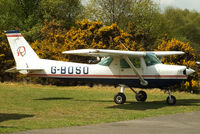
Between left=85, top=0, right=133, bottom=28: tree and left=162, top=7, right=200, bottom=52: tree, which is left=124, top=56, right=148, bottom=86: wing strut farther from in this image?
left=162, top=7, right=200, bottom=52: tree

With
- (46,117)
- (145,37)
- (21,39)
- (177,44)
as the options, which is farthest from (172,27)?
(46,117)

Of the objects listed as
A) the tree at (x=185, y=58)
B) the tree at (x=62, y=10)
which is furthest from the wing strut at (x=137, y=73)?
the tree at (x=62, y=10)

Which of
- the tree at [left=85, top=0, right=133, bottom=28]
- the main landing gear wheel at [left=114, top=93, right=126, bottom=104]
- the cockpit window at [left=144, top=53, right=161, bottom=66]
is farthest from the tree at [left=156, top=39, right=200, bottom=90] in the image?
the tree at [left=85, top=0, right=133, bottom=28]

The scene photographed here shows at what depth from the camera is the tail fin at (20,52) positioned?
19.8 meters

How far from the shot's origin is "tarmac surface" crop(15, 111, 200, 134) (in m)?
9.44

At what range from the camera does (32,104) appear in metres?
16.5

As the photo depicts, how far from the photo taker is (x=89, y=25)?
3372 centimetres

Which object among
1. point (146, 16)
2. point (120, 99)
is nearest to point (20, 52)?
point (120, 99)

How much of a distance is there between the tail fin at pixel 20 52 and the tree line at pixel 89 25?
11.0 metres

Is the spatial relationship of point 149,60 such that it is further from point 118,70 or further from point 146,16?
point 146,16

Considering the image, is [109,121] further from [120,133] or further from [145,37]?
[145,37]

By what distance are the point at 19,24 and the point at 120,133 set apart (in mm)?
46594

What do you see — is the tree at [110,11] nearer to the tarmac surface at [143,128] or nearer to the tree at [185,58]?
the tree at [185,58]

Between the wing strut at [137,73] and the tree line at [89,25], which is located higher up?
the tree line at [89,25]
